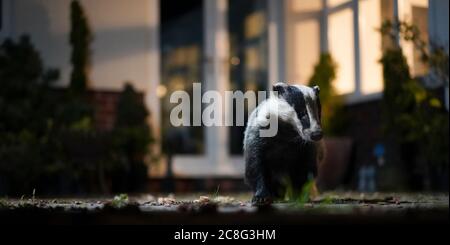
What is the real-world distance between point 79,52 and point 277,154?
4.15 m

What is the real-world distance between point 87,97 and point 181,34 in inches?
53.2

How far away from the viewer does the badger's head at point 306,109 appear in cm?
221

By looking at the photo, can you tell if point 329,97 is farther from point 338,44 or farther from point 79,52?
point 79,52

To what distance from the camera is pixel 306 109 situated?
7.30 feet

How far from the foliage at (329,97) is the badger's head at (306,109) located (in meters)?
3.88

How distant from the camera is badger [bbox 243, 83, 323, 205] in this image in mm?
2420

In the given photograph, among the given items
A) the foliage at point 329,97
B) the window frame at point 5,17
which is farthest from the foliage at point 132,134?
the foliage at point 329,97

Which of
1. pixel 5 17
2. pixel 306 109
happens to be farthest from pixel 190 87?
pixel 306 109

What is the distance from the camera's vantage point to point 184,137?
720cm

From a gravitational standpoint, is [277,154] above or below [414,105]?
below

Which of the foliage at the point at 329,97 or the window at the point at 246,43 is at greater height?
the window at the point at 246,43

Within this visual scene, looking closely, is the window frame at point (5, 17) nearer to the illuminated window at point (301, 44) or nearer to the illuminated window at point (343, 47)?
the illuminated window at point (301, 44)
